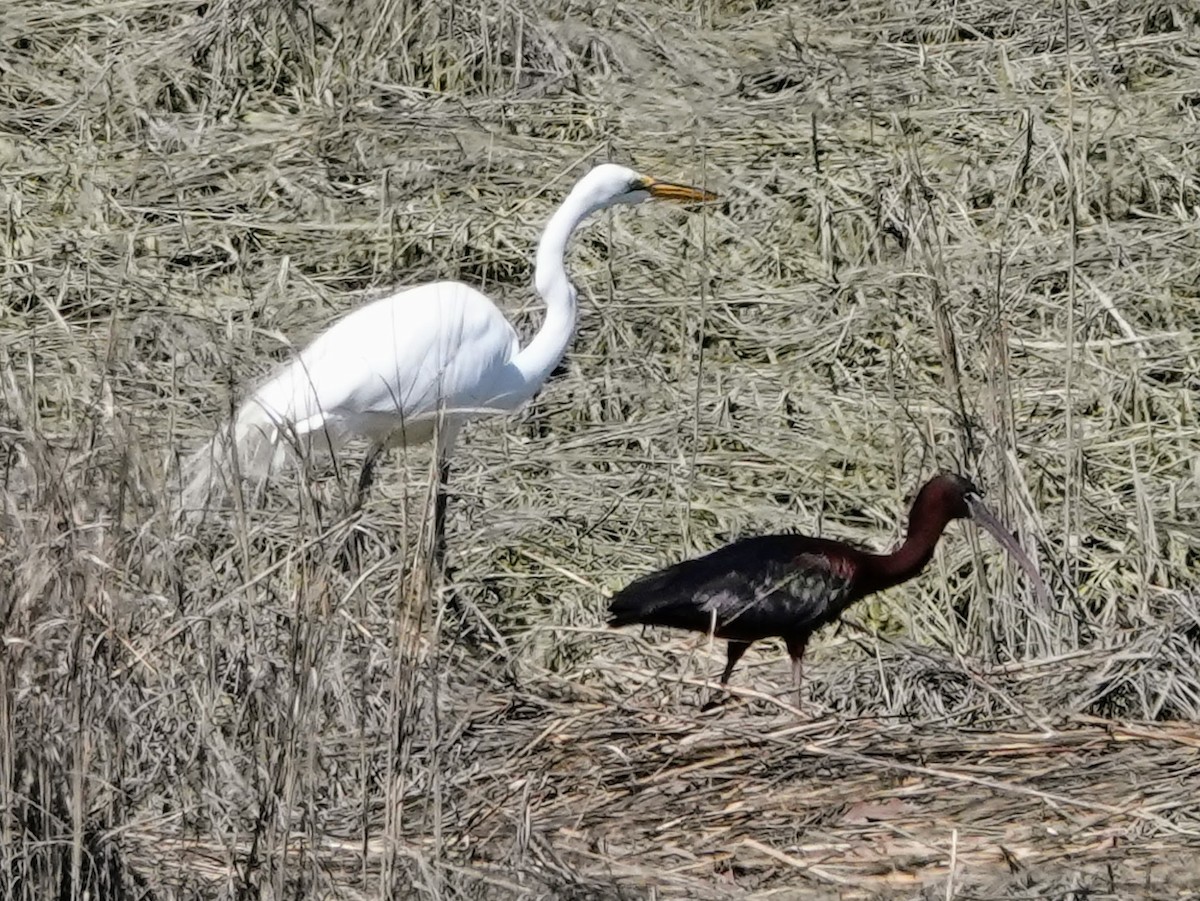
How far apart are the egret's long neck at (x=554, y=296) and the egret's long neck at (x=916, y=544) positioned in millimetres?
1635

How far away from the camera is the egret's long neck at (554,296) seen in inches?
282

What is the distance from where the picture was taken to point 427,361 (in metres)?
7.03

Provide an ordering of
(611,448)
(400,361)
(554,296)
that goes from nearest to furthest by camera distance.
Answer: (400,361)
(554,296)
(611,448)

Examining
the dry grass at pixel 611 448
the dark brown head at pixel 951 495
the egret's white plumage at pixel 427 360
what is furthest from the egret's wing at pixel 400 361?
the dark brown head at pixel 951 495

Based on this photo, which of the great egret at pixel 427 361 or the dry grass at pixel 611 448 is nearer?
the dry grass at pixel 611 448

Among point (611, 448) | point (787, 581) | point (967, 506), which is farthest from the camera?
point (611, 448)

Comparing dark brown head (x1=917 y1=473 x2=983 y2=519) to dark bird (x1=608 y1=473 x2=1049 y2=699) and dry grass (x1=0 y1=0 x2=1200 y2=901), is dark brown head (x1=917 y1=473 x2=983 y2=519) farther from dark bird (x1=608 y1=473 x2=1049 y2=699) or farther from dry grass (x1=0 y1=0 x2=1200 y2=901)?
dry grass (x1=0 y1=0 x2=1200 y2=901)

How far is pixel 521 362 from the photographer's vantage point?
7230 millimetres

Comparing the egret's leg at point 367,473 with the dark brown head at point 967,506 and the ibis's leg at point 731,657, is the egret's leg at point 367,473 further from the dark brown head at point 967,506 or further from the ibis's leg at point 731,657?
the dark brown head at point 967,506

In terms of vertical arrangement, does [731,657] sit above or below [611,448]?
below

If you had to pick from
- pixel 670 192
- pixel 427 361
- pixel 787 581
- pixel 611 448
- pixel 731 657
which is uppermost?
pixel 670 192

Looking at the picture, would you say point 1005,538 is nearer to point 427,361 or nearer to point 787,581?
point 787,581

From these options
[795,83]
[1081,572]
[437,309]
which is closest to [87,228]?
[437,309]

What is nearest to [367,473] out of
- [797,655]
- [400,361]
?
[400,361]
